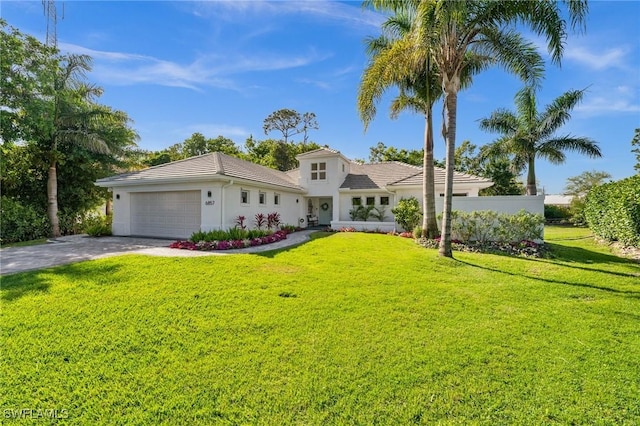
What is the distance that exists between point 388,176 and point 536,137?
13321 millimetres

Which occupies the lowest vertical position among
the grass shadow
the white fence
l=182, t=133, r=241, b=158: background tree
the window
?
the grass shadow

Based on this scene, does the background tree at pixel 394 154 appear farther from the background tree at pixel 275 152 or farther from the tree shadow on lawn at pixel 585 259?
the tree shadow on lawn at pixel 585 259

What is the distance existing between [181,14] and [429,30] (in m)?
8.89

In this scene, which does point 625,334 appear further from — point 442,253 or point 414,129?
point 414,129

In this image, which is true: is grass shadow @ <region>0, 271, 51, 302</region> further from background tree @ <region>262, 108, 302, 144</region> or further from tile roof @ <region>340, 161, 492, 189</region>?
background tree @ <region>262, 108, 302, 144</region>

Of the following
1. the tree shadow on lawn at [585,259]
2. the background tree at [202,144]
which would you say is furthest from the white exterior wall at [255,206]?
the background tree at [202,144]

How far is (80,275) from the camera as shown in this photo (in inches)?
305

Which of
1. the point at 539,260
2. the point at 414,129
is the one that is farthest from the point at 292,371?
the point at 414,129

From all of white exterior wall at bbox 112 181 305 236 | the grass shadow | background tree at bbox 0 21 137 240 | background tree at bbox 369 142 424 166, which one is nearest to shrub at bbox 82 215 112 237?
white exterior wall at bbox 112 181 305 236

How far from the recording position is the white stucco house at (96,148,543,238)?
14195 mm

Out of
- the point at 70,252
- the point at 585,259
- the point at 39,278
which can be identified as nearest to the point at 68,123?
the point at 70,252

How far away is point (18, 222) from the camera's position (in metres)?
15.1

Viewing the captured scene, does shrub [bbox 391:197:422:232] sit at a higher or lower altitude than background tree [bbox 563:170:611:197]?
lower

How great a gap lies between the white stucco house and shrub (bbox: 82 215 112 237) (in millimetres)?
605
